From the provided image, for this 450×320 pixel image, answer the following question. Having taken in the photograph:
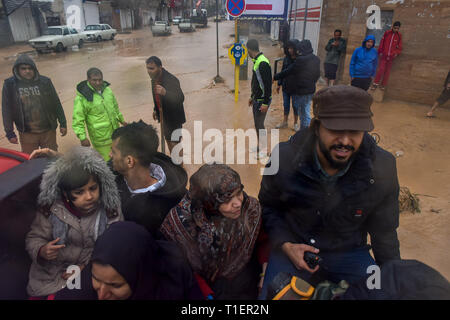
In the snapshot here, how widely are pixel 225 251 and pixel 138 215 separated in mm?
660

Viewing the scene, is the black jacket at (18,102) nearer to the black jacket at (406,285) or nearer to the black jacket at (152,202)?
the black jacket at (152,202)

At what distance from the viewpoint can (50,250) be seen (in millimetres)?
1690

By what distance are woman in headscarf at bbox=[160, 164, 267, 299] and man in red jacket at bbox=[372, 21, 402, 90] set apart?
720 centimetres

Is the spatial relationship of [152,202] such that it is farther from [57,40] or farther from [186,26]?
[186,26]

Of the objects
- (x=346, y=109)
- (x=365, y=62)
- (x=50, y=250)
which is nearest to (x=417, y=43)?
(x=365, y=62)

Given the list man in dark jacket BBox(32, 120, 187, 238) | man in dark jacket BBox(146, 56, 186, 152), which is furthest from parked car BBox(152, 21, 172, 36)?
man in dark jacket BBox(32, 120, 187, 238)

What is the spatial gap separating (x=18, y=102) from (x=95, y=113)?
976mm

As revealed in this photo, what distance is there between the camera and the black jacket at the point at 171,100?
13.9ft

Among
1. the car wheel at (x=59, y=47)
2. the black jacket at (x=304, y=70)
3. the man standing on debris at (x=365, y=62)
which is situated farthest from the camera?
the car wheel at (x=59, y=47)

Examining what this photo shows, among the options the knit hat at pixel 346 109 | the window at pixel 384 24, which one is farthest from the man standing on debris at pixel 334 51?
the knit hat at pixel 346 109

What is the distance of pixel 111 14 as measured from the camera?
34.8 metres

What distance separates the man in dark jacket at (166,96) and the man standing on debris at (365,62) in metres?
4.44

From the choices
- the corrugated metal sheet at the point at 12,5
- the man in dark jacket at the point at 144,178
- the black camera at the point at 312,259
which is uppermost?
the corrugated metal sheet at the point at 12,5

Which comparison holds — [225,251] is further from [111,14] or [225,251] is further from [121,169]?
[111,14]
